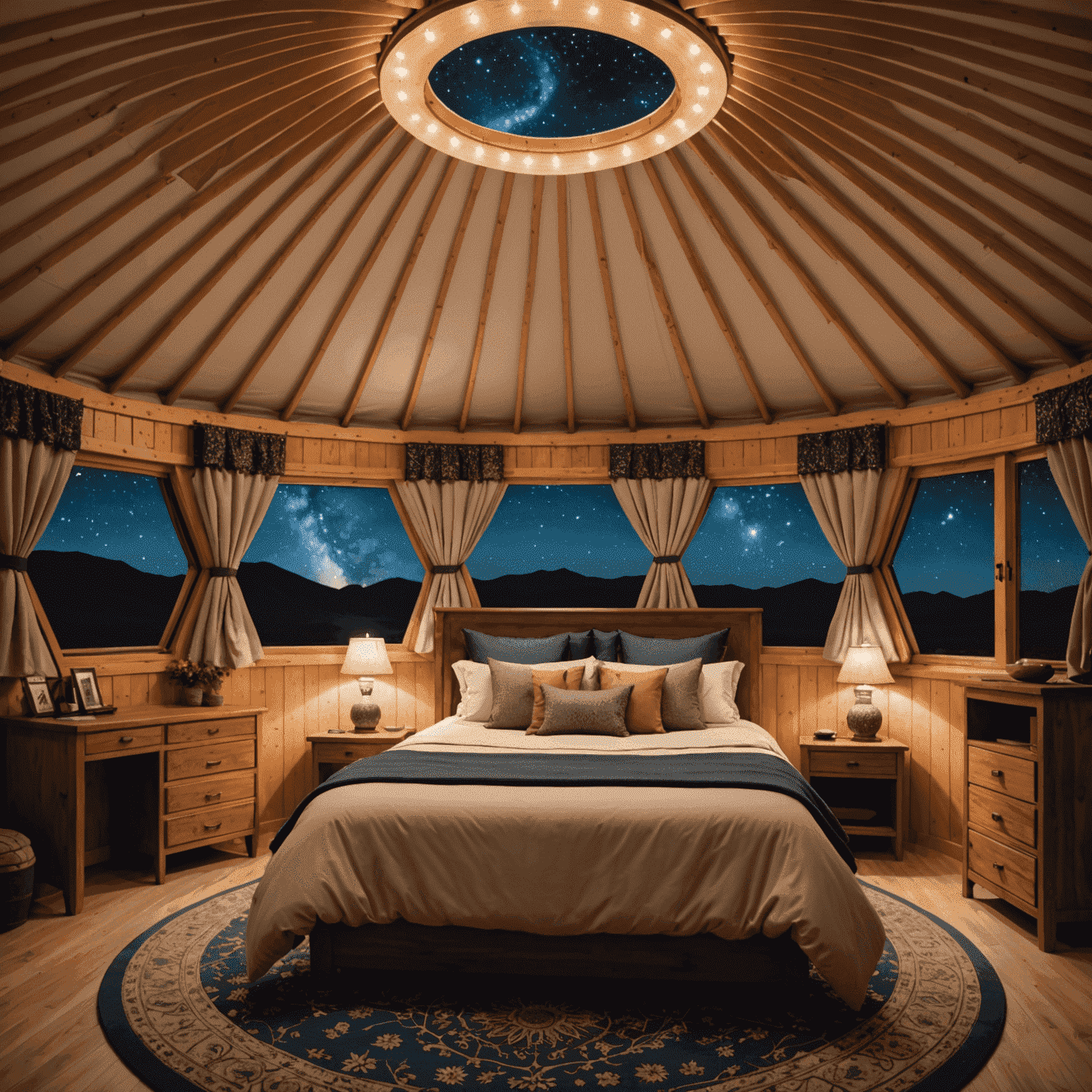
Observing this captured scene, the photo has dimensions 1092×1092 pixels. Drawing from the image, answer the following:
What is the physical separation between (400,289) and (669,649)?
104 inches

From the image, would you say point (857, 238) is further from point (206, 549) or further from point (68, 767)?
point (68, 767)

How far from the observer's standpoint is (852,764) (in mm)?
4770

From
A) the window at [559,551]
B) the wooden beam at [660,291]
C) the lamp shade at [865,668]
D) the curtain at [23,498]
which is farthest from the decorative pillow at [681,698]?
the curtain at [23,498]

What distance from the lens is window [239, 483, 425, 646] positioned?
587 centimetres

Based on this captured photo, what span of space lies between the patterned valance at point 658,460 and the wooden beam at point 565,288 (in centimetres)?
41

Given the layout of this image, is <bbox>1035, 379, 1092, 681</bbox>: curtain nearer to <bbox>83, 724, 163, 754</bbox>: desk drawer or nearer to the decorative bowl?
the decorative bowl

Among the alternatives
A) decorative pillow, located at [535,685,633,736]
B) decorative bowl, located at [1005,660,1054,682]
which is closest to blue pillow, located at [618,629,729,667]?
decorative pillow, located at [535,685,633,736]

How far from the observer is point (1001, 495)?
476 centimetres

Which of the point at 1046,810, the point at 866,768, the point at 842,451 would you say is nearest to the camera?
the point at 1046,810

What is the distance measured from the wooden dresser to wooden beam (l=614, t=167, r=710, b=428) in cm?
258

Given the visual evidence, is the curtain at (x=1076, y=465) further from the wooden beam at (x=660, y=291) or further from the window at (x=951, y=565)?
the wooden beam at (x=660, y=291)

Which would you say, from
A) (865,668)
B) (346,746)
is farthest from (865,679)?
(346,746)

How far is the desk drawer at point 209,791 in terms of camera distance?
4.35 meters

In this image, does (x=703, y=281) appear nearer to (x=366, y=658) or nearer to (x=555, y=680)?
(x=555, y=680)
